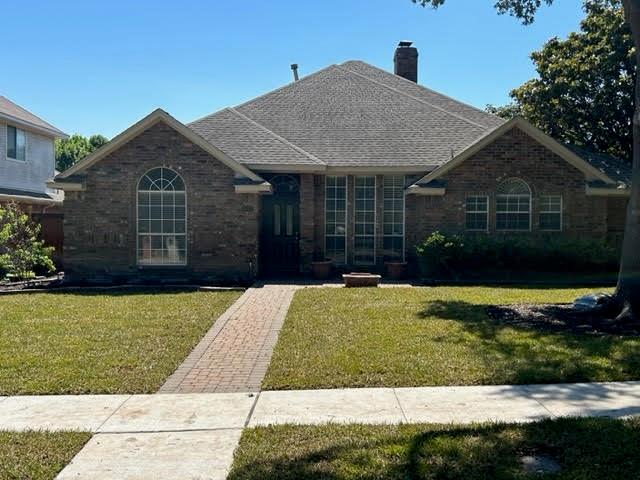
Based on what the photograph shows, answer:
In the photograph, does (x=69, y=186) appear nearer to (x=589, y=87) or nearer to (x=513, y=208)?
(x=513, y=208)

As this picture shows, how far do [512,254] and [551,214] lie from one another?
219cm

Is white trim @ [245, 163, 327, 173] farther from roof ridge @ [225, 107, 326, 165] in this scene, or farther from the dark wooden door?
the dark wooden door

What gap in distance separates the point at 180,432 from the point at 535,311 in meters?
7.73

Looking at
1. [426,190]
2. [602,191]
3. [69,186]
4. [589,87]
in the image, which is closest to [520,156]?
[602,191]

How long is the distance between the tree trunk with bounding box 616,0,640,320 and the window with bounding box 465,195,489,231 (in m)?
6.57

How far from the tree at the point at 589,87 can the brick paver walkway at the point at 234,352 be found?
18248 millimetres

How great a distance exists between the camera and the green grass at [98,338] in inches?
265

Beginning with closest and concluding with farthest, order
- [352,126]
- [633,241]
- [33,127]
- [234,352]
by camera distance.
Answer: [234,352]
[633,241]
[352,126]
[33,127]

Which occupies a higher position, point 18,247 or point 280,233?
point 280,233

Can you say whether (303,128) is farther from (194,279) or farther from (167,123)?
(194,279)

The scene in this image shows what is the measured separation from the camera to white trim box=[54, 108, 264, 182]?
1595 centimetres

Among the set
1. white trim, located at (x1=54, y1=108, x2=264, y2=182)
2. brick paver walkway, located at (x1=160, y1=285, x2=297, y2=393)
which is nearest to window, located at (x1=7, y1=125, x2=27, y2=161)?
white trim, located at (x1=54, y1=108, x2=264, y2=182)

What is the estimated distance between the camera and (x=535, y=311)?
10883mm

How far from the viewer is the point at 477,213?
17.2m
